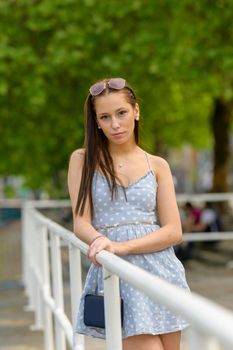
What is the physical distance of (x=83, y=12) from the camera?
1630 centimetres

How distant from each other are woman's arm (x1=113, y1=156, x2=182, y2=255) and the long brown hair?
0.18 m

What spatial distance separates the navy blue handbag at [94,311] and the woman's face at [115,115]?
59 centimetres

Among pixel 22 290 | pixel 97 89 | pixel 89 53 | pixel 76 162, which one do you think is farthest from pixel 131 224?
pixel 89 53

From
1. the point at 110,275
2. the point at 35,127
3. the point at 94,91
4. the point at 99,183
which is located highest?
the point at 35,127

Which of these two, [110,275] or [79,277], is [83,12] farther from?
[110,275]

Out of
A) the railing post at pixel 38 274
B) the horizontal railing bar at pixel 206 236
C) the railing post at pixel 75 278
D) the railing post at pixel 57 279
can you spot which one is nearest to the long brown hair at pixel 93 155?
the railing post at pixel 75 278

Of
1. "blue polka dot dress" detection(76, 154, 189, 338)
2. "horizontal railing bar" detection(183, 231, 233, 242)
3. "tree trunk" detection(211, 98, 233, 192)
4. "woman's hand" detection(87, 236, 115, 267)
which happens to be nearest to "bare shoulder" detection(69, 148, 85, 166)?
"blue polka dot dress" detection(76, 154, 189, 338)

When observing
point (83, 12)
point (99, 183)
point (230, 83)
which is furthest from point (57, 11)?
point (99, 183)

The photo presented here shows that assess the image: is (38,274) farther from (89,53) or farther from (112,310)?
(89,53)

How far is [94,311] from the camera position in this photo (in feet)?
12.3

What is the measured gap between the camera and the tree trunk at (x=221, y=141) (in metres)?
23.4

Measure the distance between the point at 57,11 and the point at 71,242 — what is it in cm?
1180

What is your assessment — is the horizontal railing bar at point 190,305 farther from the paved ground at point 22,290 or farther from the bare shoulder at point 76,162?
the paved ground at point 22,290

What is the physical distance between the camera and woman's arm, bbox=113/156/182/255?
3.69 metres
